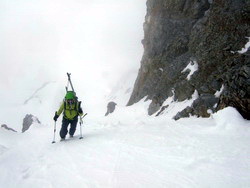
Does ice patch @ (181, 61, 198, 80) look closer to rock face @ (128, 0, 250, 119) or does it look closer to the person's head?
rock face @ (128, 0, 250, 119)

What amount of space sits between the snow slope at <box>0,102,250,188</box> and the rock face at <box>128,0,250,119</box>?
2.28 meters

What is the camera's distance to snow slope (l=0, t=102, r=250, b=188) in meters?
5.73

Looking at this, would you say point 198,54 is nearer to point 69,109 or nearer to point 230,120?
point 230,120

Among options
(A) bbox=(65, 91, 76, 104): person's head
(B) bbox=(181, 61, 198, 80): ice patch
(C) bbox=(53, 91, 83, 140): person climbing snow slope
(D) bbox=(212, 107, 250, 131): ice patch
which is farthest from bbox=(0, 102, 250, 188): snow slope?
(B) bbox=(181, 61, 198, 80): ice patch

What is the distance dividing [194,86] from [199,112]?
17.5 feet

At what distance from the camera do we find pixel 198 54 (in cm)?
2112

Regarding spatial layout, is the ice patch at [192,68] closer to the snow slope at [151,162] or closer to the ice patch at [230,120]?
the snow slope at [151,162]

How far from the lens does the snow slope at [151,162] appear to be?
5.73 meters

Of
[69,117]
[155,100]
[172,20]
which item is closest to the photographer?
[69,117]

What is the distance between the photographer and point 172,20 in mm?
29734

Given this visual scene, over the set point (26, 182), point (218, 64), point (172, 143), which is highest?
point (218, 64)

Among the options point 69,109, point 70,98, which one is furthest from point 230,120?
point 69,109

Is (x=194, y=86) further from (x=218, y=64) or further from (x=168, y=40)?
(x=168, y=40)

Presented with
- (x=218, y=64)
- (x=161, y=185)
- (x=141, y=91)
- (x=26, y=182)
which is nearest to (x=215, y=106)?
(x=218, y=64)
